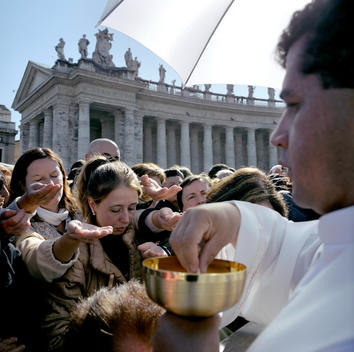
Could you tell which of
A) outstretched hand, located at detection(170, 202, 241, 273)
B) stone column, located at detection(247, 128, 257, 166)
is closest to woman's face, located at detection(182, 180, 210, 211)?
outstretched hand, located at detection(170, 202, 241, 273)

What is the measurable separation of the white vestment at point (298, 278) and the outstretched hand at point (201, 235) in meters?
0.11

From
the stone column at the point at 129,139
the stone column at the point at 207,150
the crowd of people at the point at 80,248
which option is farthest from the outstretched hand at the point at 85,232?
the stone column at the point at 207,150

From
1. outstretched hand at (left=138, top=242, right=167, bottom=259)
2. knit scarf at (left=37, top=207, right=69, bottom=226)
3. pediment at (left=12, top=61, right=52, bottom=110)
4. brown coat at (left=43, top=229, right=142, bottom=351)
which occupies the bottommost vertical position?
brown coat at (left=43, top=229, right=142, bottom=351)

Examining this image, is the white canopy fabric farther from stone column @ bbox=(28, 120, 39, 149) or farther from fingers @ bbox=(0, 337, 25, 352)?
stone column @ bbox=(28, 120, 39, 149)

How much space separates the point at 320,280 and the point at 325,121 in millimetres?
406

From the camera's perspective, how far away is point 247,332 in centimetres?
135

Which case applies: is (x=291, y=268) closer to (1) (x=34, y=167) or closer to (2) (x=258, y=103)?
(1) (x=34, y=167)

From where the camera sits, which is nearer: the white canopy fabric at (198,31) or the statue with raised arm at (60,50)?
the white canopy fabric at (198,31)

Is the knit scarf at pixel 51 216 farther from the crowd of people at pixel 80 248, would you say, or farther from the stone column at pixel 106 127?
the stone column at pixel 106 127

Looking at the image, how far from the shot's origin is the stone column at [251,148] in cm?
3595

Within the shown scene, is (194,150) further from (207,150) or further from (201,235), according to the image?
(201,235)

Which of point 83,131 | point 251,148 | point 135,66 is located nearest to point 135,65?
point 135,66

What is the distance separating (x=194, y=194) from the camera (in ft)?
14.7

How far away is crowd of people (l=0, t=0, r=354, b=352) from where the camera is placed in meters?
0.79
